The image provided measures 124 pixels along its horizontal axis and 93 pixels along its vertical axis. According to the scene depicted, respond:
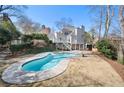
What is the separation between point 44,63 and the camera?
13.0ft

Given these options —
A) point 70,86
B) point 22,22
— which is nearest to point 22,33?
point 22,22

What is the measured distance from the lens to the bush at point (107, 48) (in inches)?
159

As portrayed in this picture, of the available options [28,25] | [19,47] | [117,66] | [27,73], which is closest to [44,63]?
[27,73]

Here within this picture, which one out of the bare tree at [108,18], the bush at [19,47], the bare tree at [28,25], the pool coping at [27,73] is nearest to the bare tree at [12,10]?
the bare tree at [28,25]

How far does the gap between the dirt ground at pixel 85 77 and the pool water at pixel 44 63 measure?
0.22m

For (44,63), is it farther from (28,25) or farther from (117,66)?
(117,66)

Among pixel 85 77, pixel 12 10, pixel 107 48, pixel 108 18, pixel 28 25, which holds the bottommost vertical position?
pixel 85 77

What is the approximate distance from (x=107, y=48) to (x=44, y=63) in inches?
43.7

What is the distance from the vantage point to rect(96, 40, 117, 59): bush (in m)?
4.05

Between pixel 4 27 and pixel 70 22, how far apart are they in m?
1.11

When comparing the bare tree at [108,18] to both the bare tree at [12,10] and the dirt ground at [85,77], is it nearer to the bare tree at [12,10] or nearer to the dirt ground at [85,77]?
the dirt ground at [85,77]

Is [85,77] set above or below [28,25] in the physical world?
below

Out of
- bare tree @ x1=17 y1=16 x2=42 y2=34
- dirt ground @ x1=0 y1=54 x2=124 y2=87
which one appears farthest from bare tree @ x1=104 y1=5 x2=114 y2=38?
bare tree @ x1=17 y1=16 x2=42 y2=34
